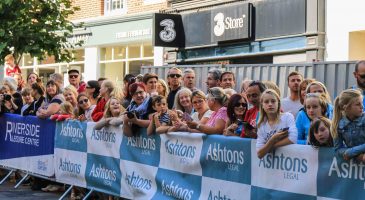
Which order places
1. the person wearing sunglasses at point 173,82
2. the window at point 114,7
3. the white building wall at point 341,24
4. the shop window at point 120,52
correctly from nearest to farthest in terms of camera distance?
the person wearing sunglasses at point 173,82 → the white building wall at point 341,24 → the window at point 114,7 → the shop window at point 120,52


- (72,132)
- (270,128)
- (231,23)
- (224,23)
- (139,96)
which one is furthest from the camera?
(224,23)

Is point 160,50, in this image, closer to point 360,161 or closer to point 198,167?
point 198,167

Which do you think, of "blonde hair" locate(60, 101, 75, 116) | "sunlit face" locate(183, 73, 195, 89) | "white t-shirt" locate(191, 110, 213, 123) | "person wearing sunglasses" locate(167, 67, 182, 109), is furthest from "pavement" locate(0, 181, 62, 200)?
"white t-shirt" locate(191, 110, 213, 123)

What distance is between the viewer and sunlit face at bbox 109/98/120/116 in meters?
10.2

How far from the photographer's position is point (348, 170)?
6289 mm

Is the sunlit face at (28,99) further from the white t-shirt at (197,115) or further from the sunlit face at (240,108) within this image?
the sunlit face at (240,108)

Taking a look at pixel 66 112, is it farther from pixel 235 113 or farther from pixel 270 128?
pixel 270 128

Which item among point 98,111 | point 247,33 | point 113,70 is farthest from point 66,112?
point 113,70

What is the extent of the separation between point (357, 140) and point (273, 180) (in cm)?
119

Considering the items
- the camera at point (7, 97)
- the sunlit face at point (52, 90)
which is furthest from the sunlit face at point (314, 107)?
the camera at point (7, 97)

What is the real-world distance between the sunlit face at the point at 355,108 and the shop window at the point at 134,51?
18.0 metres

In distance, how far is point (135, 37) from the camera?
23578 mm

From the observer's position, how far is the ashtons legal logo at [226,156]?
7.66 metres

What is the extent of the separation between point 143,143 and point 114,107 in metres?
0.91
